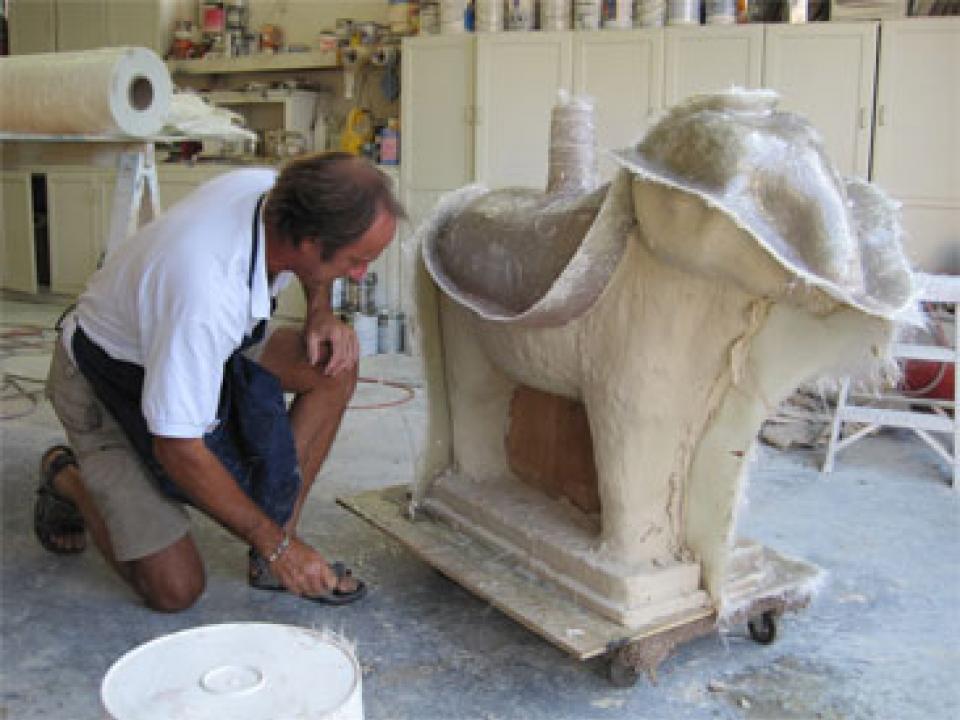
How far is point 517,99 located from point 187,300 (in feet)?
10.3

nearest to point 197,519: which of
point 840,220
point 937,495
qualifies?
point 840,220

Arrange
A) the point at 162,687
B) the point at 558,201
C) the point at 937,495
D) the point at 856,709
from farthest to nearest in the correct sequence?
the point at 937,495, the point at 558,201, the point at 856,709, the point at 162,687

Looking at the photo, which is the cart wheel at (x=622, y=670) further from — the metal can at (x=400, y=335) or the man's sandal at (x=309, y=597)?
the metal can at (x=400, y=335)

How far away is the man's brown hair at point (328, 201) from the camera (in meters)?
1.58

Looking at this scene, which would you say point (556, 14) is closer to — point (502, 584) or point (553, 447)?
point (553, 447)

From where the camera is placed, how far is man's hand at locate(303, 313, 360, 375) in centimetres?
204

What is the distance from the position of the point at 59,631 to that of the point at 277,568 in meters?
0.53

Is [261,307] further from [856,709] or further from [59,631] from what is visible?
[856,709]

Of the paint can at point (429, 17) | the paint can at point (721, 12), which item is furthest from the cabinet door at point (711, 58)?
the paint can at point (429, 17)

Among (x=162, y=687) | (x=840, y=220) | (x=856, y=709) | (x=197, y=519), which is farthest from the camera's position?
(x=197, y=519)

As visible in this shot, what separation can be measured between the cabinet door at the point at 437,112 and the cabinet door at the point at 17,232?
2.90 m

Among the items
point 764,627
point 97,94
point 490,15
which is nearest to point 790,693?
point 764,627

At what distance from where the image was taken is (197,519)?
2408 mm

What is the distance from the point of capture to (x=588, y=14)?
4.28m
